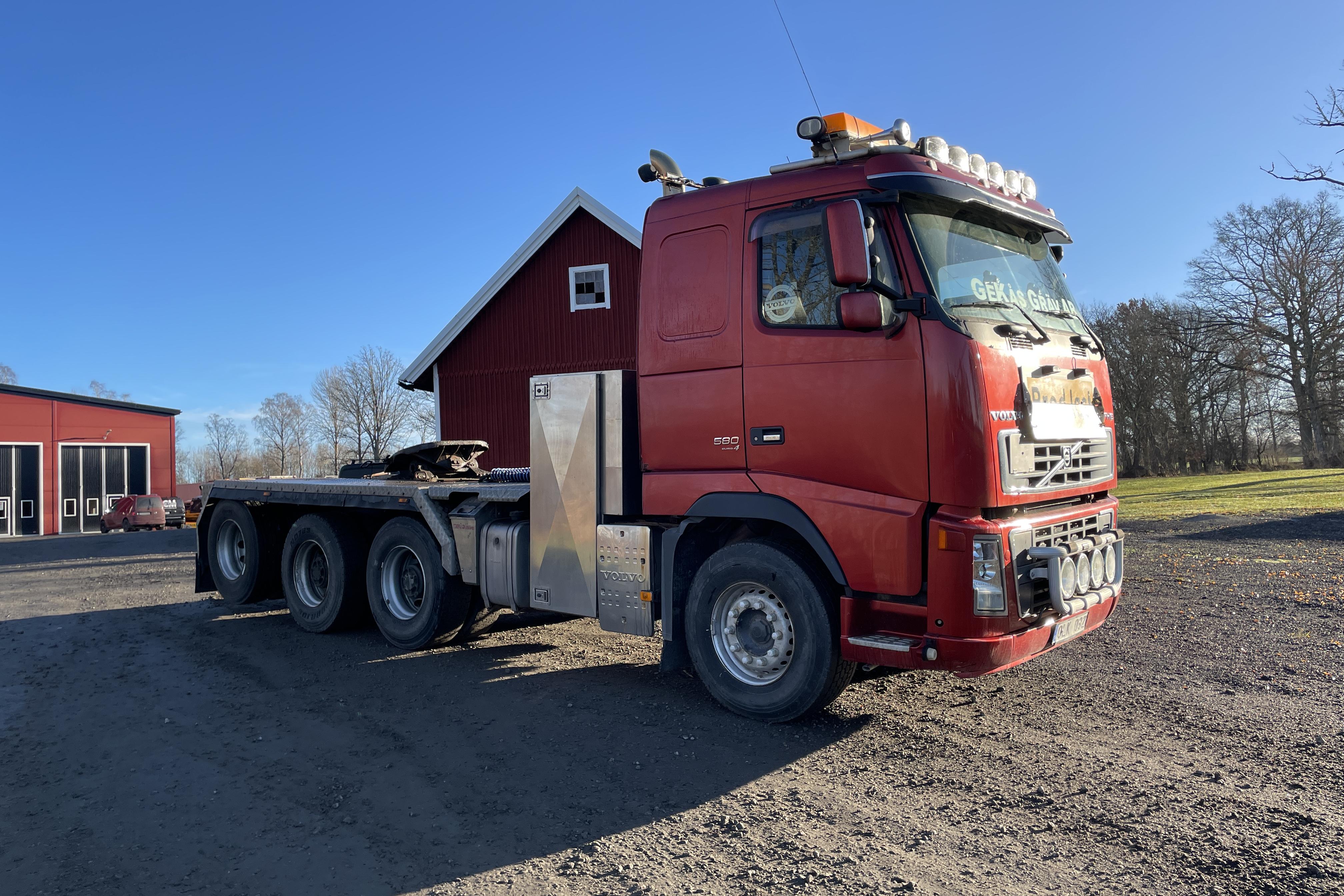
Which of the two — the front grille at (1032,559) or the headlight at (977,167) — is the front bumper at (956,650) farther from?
the headlight at (977,167)

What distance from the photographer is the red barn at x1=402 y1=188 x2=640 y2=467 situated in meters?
18.8

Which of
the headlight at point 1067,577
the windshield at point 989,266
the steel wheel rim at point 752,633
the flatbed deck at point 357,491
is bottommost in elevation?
the steel wheel rim at point 752,633

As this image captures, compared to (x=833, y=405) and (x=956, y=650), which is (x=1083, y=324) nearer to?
(x=833, y=405)

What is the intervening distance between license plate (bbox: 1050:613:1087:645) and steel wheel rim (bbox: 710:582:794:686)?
1.44 metres

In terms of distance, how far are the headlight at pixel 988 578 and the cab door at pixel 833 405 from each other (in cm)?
29

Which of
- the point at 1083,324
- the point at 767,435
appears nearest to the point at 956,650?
the point at 767,435

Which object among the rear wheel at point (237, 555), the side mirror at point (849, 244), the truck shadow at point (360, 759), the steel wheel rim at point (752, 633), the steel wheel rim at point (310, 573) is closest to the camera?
the truck shadow at point (360, 759)

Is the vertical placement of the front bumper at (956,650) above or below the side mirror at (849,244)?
below

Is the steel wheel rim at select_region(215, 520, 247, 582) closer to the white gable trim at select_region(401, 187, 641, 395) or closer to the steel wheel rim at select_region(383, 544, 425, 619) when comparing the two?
the steel wheel rim at select_region(383, 544, 425, 619)

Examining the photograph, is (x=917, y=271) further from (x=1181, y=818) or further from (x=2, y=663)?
(x=2, y=663)

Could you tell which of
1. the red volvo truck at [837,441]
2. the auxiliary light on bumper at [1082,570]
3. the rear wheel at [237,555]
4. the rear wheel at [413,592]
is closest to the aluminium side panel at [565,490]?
the red volvo truck at [837,441]

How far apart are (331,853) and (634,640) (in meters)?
4.40

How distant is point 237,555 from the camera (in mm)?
10078

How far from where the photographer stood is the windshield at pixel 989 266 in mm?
4773
